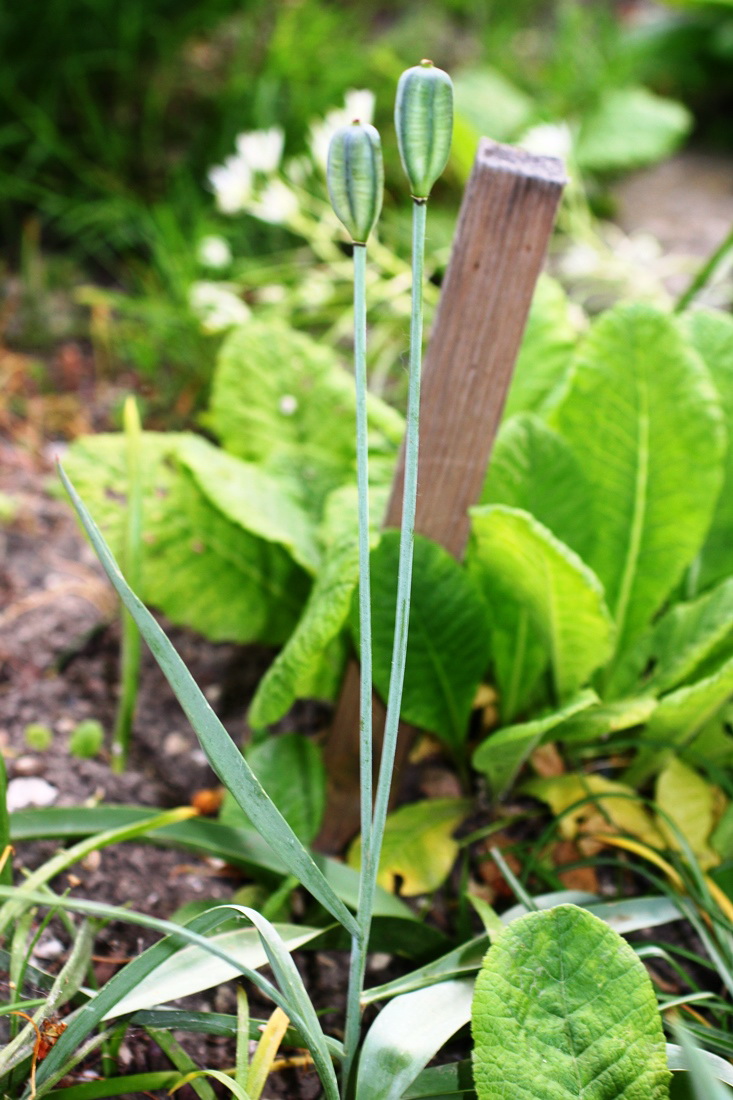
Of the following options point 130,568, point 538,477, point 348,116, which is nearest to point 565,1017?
point 538,477

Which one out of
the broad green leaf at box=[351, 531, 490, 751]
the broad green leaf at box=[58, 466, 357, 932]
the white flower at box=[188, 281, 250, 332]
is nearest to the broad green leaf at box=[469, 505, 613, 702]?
the broad green leaf at box=[351, 531, 490, 751]

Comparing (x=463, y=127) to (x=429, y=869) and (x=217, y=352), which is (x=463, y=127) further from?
(x=429, y=869)

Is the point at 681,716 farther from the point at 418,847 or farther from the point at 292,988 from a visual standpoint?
the point at 292,988

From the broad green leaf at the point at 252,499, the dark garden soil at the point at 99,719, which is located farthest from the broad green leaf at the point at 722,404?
the dark garden soil at the point at 99,719

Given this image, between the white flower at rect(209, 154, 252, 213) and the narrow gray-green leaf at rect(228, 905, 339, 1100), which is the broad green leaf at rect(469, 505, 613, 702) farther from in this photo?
the white flower at rect(209, 154, 252, 213)

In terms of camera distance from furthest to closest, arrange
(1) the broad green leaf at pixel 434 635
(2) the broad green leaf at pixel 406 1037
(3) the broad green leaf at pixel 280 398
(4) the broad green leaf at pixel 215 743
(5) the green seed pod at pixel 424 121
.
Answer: (3) the broad green leaf at pixel 280 398 → (1) the broad green leaf at pixel 434 635 → (2) the broad green leaf at pixel 406 1037 → (4) the broad green leaf at pixel 215 743 → (5) the green seed pod at pixel 424 121

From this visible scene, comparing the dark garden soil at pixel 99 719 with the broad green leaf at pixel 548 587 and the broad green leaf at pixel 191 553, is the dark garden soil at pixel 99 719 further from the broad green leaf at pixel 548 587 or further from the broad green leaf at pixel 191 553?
the broad green leaf at pixel 548 587
